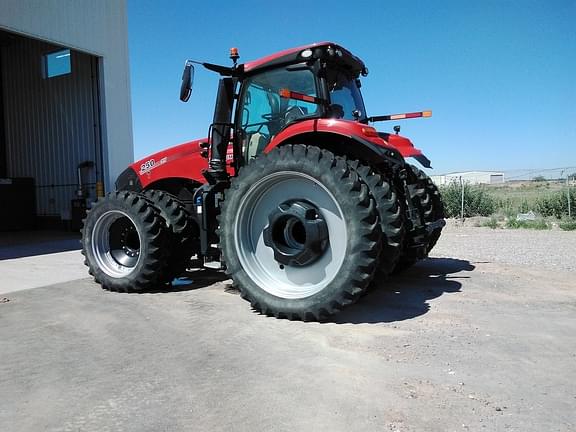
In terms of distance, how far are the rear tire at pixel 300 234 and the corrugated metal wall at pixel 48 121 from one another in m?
9.82

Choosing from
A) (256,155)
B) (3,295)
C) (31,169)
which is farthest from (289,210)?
(31,169)

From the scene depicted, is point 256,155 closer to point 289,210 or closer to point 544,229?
point 289,210

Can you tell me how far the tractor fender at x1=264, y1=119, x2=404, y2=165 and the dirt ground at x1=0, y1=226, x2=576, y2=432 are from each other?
1473 mm

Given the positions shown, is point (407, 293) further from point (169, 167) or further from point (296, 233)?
point (169, 167)

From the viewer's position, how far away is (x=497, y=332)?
152 inches

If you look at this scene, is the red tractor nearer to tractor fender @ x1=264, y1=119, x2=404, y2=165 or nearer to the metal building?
tractor fender @ x1=264, y1=119, x2=404, y2=165

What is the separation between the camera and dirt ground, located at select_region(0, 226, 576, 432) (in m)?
2.53

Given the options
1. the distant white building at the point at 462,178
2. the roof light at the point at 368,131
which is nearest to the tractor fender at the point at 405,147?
the roof light at the point at 368,131

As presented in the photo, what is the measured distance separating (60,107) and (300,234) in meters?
12.3

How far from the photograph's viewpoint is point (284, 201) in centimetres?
457

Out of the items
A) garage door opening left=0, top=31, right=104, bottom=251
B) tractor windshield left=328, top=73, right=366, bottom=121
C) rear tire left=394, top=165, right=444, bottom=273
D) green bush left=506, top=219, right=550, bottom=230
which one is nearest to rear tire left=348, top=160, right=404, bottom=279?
rear tire left=394, top=165, right=444, bottom=273

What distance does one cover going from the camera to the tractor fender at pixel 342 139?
13.8 feet

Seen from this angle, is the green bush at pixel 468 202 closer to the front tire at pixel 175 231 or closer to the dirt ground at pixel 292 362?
the dirt ground at pixel 292 362

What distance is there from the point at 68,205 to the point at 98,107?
3.40m
